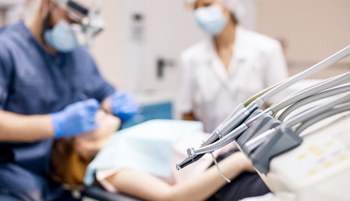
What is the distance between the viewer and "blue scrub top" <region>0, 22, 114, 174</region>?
130 centimetres

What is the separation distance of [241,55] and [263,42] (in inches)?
4.7

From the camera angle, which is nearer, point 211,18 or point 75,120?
point 75,120

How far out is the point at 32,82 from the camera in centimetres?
133

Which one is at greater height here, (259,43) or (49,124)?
(49,124)

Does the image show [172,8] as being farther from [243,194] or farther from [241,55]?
[243,194]

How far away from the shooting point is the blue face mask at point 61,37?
4.63 ft

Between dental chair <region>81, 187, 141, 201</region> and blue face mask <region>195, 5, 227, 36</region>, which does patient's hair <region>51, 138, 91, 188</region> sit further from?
blue face mask <region>195, 5, 227, 36</region>

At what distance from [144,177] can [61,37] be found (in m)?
0.57

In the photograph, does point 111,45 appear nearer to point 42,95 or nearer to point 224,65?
point 224,65

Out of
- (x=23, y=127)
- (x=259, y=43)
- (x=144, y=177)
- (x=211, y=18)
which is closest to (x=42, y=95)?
(x=23, y=127)

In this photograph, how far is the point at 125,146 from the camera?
4.26 feet

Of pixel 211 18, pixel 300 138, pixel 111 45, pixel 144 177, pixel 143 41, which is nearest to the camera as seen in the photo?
pixel 300 138

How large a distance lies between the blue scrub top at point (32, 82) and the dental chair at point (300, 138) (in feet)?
2.93

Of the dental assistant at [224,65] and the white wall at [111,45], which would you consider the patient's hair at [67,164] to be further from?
the white wall at [111,45]
